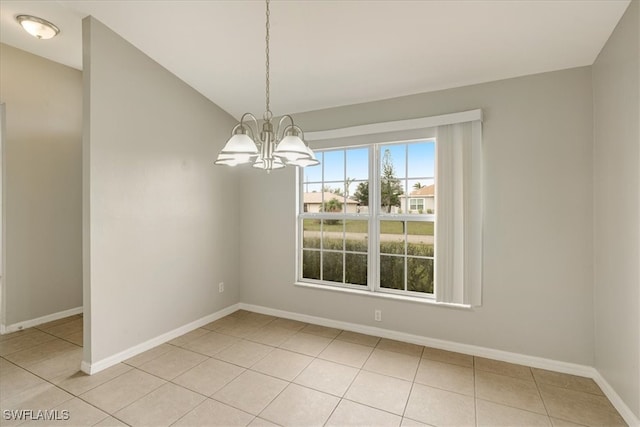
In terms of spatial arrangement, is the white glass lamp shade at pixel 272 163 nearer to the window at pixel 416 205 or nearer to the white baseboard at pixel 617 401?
the window at pixel 416 205

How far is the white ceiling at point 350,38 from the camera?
2029 mm

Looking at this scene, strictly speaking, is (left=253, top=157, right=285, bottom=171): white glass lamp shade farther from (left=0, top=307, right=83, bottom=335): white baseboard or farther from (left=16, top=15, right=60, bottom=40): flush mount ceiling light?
(left=0, top=307, right=83, bottom=335): white baseboard

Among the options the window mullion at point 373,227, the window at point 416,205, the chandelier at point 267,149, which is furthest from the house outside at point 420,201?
the chandelier at point 267,149

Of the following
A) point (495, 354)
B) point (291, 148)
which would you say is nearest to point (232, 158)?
point (291, 148)

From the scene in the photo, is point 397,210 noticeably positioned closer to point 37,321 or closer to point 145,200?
point 145,200

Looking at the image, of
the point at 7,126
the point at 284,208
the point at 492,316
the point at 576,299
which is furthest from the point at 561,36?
the point at 7,126

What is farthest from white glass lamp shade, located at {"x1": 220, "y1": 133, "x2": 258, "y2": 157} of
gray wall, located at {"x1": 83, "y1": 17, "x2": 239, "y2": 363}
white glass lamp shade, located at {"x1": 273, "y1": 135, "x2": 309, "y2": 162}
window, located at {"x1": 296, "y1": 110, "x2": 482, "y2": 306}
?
window, located at {"x1": 296, "y1": 110, "x2": 482, "y2": 306}

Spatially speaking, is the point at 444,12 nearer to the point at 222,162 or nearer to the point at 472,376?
the point at 222,162

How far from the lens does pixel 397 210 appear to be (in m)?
3.19

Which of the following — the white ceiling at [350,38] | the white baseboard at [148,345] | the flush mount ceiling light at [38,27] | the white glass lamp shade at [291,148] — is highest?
the flush mount ceiling light at [38,27]

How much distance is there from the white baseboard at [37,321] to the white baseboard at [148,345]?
4.79 ft

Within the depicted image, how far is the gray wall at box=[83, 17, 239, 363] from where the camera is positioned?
2.48m

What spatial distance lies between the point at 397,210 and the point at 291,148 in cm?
194
